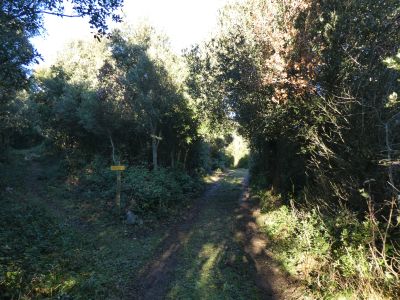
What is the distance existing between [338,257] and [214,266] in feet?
11.7

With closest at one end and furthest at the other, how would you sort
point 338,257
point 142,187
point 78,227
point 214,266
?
point 338,257 < point 214,266 < point 78,227 < point 142,187

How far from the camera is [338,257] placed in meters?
8.09

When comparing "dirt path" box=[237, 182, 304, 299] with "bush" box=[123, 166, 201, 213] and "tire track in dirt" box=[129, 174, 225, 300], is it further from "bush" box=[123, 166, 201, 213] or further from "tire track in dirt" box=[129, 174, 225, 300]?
"bush" box=[123, 166, 201, 213]

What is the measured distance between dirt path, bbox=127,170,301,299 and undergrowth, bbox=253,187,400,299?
61cm

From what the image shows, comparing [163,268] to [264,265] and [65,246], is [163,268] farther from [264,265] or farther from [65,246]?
[65,246]

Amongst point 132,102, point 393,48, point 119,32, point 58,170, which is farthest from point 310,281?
point 119,32

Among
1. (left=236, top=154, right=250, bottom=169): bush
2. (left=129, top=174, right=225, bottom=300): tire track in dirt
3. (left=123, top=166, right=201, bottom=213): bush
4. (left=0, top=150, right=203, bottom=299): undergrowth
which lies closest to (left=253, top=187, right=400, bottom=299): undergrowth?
(left=129, top=174, right=225, bottom=300): tire track in dirt

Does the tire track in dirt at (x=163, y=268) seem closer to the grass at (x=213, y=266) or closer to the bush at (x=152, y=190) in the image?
the grass at (x=213, y=266)

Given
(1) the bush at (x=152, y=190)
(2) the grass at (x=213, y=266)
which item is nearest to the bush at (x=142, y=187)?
→ (1) the bush at (x=152, y=190)

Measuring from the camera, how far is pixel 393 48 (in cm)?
827

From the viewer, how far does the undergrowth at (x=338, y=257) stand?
20.7 ft

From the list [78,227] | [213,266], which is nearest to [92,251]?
[78,227]

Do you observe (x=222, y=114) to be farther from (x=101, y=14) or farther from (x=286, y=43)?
(x=101, y=14)

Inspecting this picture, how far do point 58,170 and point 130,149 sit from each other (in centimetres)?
531
